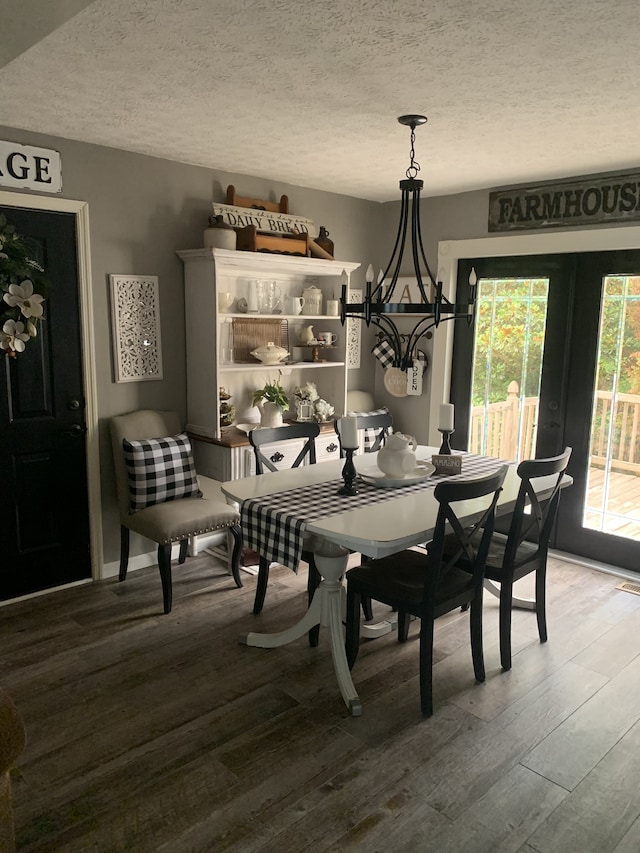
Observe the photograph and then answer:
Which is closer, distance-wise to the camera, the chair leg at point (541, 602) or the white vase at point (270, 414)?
the chair leg at point (541, 602)

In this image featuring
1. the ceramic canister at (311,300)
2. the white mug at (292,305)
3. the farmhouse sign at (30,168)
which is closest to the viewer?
the farmhouse sign at (30,168)

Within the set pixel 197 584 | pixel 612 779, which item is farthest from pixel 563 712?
pixel 197 584

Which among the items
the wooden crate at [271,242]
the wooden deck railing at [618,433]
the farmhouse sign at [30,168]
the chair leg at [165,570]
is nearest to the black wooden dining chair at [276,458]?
the chair leg at [165,570]

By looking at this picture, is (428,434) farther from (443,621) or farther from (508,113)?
(508,113)

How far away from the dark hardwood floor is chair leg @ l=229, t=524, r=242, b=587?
24 cm

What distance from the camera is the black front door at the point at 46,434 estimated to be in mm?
3404

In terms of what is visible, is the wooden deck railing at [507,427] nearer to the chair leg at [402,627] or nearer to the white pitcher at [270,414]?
the white pitcher at [270,414]

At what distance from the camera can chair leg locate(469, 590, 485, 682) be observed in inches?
111

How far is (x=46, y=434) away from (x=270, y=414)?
1369 millimetres

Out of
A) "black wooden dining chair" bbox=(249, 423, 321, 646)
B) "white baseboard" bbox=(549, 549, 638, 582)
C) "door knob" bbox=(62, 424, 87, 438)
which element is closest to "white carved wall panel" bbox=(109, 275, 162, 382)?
"door knob" bbox=(62, 424, 87, 438)

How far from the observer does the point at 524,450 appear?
447 centimetres

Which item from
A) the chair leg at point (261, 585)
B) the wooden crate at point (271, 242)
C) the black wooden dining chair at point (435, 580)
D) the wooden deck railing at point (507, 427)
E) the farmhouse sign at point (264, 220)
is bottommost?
the chair leg at point (261, 585)

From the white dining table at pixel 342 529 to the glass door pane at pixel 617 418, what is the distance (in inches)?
40.8

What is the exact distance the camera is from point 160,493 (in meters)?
3.71
